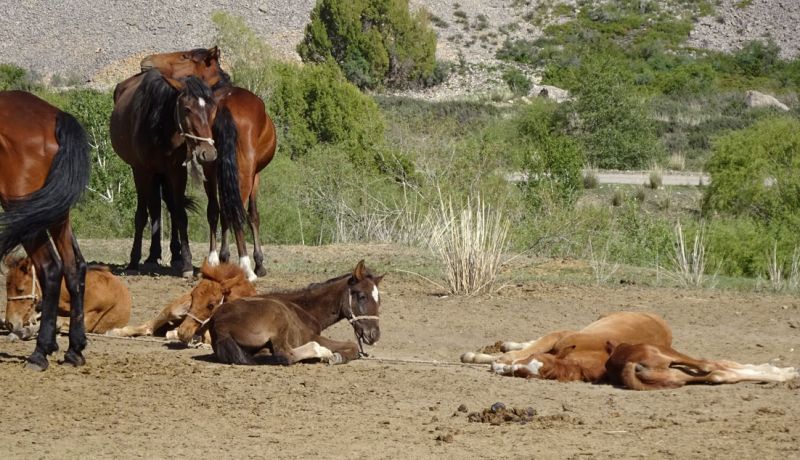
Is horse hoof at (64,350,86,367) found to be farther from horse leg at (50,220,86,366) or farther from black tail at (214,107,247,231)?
black tail at (214,107,247,231)

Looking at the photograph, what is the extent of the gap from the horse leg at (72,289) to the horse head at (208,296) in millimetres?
1148

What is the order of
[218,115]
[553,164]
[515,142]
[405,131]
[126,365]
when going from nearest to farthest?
1. [126,365]
2. [218,115]
3. [405,131]
4. [553,164]
5. [515,142]

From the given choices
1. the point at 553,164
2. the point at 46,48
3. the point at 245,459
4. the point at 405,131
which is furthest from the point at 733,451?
the point at 46,48

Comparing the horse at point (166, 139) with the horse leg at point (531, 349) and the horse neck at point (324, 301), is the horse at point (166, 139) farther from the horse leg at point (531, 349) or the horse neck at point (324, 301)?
the horse leg at point (531, 349)

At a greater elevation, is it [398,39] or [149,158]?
[149,158]

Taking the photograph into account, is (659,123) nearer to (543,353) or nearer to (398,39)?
(398,39)

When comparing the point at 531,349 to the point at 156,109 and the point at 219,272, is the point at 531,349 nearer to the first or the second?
the point at 219,272

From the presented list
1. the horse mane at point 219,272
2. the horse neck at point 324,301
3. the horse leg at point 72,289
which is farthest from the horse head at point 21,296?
the horse neck at point 324,301

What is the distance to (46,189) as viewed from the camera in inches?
363

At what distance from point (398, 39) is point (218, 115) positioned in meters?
60.9

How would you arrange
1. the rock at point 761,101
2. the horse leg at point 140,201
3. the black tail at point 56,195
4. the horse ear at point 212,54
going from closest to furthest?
the black tail at point 56,195 < the horse leg at point 140,201 < the horse ear at point 212,54 < the rock at point 761,101

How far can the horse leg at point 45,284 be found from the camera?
9.43 meters

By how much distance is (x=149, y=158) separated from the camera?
15.0 metres

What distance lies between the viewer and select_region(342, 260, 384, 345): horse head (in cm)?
1016
